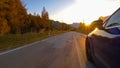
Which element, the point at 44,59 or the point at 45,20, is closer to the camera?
the point at 44,59

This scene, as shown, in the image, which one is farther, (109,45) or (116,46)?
(109,45)

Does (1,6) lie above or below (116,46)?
above

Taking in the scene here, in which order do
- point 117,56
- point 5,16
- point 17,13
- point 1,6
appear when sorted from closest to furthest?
point 117,56 → point 1,6 → point 5,16 → point 17,13

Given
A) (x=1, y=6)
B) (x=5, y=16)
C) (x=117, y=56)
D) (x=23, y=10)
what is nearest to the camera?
(x=117, y=56)

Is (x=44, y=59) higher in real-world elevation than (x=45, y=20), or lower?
lower

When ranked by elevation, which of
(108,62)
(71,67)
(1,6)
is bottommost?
(71,67)

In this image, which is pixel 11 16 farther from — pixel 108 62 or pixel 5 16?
pixel 108 62

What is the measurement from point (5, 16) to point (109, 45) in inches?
1484

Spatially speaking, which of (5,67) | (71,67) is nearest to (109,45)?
(71,67)

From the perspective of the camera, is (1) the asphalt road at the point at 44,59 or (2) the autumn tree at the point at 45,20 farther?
(2) the autumn tree at the point at 45,20

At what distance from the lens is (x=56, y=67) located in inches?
310

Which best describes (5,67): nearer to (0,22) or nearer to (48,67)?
(48,67)

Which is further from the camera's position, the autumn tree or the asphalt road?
the autumn tree

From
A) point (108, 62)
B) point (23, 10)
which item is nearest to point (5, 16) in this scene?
point (23, 10)
